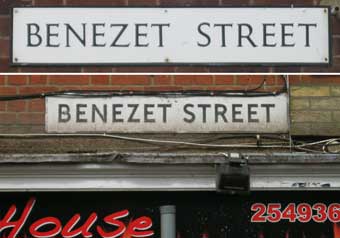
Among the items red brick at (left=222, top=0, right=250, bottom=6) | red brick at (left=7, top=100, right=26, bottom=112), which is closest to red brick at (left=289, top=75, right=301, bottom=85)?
red brick at (left=222, top=0, right=250, bottom=6)

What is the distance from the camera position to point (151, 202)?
5.93 m

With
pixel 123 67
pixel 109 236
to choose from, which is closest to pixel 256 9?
pixel 123 67

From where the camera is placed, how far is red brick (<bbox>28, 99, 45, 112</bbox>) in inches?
226

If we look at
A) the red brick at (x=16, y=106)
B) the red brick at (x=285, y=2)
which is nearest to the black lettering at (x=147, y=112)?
the red brick at (x=16, y=106)

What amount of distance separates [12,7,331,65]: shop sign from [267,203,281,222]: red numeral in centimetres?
114

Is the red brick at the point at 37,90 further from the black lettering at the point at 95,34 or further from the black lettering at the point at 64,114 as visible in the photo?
the black lettering at the point at 95,34

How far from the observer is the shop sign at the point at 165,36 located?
582cm

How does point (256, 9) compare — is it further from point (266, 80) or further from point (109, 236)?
point (109, 236)

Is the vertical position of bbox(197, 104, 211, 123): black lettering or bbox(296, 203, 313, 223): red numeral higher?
bbox(197, 104, 211, 123): black lettering

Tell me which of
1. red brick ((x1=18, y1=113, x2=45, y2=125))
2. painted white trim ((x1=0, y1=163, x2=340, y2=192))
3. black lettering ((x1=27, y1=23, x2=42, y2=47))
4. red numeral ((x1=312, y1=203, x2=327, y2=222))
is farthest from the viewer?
red numeral ((x1=312, y1=203, x2=327, y2=222))

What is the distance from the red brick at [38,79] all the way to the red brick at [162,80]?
86 centimetres

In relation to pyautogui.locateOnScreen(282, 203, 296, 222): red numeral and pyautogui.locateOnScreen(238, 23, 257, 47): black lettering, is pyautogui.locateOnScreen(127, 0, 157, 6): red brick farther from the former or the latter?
pyautogui.locateOnScreen(282, 203, 296, 222): red numeral

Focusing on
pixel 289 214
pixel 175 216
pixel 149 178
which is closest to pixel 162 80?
pixel 149 178

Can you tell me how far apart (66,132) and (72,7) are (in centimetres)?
100
